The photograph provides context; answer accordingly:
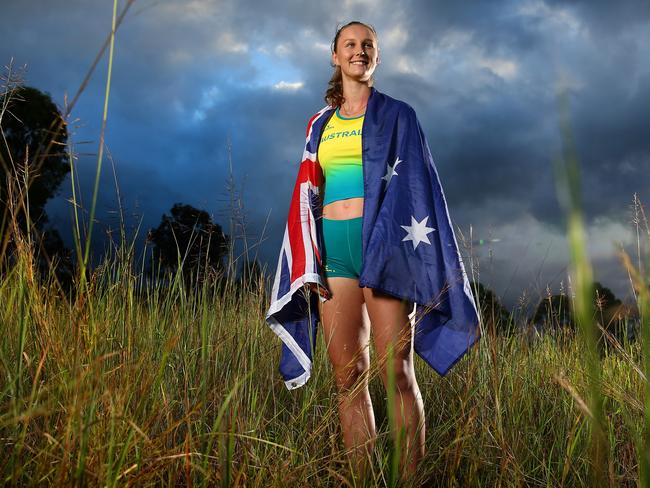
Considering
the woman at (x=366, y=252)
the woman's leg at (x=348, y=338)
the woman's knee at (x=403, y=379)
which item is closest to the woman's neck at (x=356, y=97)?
the woman at (x=366, y=252)

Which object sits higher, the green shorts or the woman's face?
the woman's face

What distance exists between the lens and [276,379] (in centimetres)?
350

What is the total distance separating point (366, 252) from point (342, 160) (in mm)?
529

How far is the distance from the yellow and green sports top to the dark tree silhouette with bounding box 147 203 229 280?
0.64 metres

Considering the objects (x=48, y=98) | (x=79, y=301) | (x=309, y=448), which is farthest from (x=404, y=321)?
(x=48, y=98)

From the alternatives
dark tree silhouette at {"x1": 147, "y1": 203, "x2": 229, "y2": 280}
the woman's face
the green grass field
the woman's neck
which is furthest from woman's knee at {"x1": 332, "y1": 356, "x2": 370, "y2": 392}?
the woman's face

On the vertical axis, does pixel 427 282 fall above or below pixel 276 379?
above

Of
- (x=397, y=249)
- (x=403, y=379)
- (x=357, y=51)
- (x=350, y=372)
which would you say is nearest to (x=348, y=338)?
(x=350, y=372)

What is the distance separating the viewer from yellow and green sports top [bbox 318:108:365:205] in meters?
3.04

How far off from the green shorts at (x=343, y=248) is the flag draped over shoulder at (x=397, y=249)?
64 millimetres

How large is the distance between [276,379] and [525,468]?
141 cm

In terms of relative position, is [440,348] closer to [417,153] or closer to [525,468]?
[525,468]

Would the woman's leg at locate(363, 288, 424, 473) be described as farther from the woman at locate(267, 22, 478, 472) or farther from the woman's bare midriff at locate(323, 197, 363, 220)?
the woman's bare midriff at locate(323, 197, 363, 220)

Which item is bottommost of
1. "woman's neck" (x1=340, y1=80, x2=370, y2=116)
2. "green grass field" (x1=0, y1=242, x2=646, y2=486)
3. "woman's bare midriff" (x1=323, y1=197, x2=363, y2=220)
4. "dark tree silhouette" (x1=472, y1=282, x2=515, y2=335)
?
"green grass field" (x1=0, y1=242, x2=646, y2=486)
